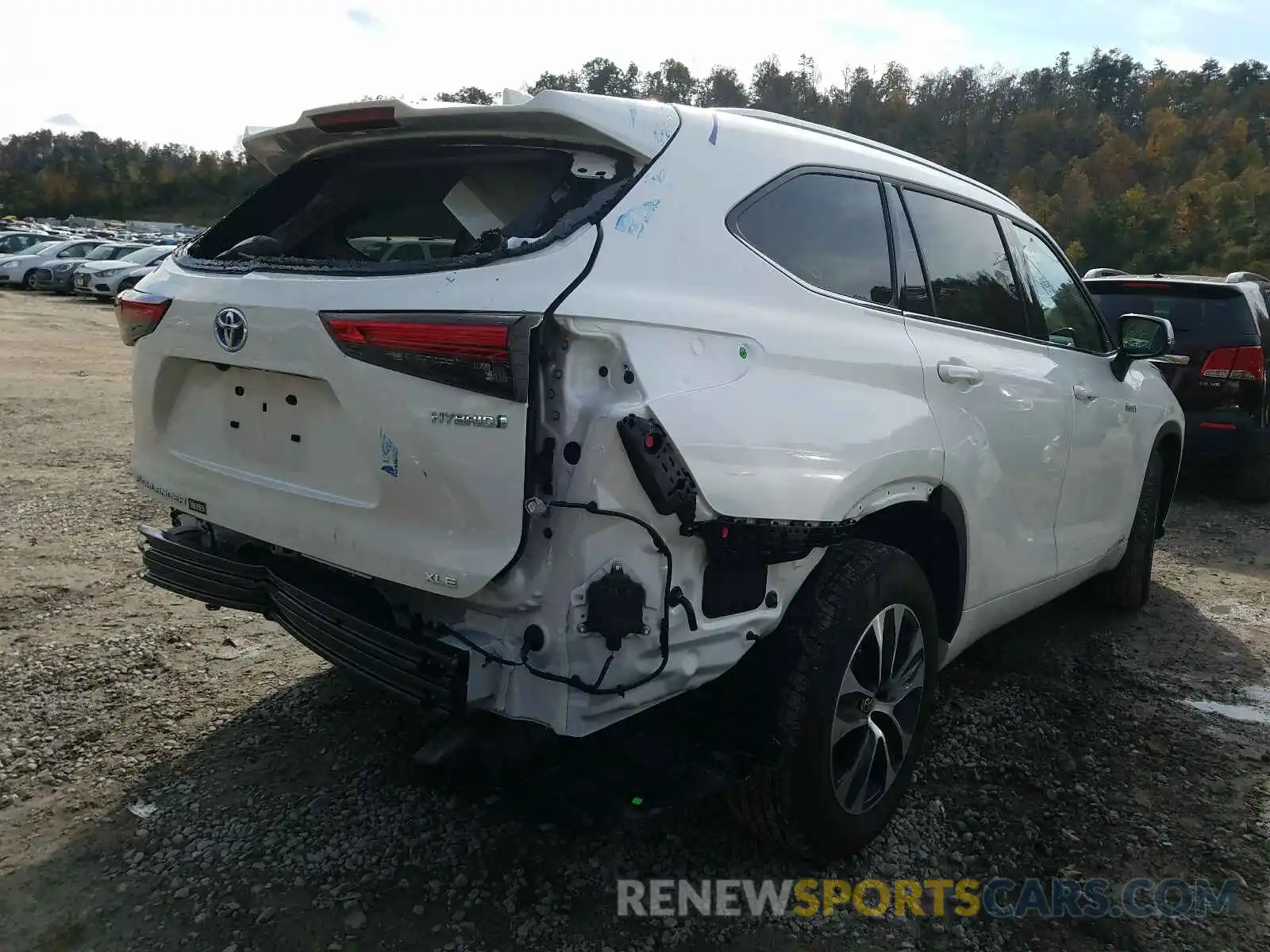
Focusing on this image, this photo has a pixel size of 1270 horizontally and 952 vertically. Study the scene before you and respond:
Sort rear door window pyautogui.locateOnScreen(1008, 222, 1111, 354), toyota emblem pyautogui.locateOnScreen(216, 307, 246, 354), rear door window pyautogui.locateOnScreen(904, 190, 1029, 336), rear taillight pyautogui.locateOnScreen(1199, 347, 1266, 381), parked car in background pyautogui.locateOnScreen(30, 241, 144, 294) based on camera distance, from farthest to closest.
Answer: parked car in background pyautogui.locateOnScreen(30, 241, 144, 294), rear taillight pyautogui.locateOnScreen(1199, 347, 1266, 381), rear door window pyautogui.locateOnScreen(1008, 222, 1111, 354), rear door window pyautogui.locateOnScreen(904, 190, 1029, 336), toyota emblem pyautogui.locateOnScreen(216, 307, 246, 354)

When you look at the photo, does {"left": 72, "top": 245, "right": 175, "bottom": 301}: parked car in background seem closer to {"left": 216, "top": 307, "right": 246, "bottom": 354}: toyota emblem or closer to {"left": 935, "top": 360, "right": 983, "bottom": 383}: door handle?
{"left": 216, "top": 307, "right": 246, "bottom": 354}: toyota emblem

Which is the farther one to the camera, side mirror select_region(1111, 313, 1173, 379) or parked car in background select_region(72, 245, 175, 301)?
parked car in background select_region(72, 245, 175, 301)

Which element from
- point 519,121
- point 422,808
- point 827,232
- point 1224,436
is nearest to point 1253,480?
point 1224,436

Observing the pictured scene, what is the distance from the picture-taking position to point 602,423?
198 cm

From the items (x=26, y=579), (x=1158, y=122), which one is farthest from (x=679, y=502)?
(x=1158, y=122)

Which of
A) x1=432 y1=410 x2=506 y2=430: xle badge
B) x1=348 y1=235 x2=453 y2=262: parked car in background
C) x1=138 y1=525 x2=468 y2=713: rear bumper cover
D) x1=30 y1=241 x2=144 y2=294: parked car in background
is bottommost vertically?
x1=30 y1=241 x2=144 y2=294: parked car in background

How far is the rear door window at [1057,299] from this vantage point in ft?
12.5

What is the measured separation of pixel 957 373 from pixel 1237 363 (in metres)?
5.46

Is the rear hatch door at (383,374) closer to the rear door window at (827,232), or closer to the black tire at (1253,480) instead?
the rear door window at (827,232)

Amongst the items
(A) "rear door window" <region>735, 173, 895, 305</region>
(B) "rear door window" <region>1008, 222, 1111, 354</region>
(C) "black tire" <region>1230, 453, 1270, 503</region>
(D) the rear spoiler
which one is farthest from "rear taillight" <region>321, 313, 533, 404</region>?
(C) "black tire" <region>1230, 453, 1270, 503</region>

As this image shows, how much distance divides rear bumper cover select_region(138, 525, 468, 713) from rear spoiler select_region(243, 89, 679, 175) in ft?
3.95

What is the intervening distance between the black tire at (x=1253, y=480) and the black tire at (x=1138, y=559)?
3.03 meters

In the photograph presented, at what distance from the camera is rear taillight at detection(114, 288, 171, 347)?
2.63 meters

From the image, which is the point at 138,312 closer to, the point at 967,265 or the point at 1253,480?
the point at 967,265
